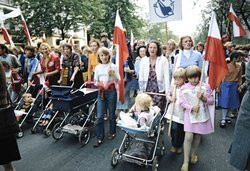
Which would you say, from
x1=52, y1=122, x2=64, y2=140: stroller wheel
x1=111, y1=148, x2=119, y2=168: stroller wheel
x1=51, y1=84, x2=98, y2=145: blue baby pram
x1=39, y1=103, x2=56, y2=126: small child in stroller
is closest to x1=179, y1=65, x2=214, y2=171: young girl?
x1=111, y1=148, x2=119, y2=168: stroller wheel

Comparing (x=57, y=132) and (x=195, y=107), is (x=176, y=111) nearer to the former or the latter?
(x=195, y=107)

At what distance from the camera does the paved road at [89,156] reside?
163 inches

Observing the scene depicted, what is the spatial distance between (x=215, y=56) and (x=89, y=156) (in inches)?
107

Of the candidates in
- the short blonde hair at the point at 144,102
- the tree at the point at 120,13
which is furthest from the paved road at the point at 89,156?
the tree at the point at 120,13

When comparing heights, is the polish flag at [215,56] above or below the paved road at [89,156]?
above

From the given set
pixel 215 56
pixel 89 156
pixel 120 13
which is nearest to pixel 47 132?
pixel 89 156

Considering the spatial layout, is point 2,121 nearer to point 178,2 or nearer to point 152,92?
point 152,92

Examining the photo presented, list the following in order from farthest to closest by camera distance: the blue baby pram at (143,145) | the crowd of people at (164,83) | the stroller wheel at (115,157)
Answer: the stroller wheel at (115,157) < the crowd of people at (164,83) < the blue baby pram at (143,145)

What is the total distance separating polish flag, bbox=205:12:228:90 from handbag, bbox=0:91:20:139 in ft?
9.03

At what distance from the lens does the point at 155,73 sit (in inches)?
183

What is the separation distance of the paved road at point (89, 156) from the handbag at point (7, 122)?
1304 mm

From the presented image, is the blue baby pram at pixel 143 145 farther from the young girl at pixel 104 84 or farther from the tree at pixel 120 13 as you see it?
the tree at pixel 120 13

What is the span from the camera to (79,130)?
514cm

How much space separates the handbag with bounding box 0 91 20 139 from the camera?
3.08m
